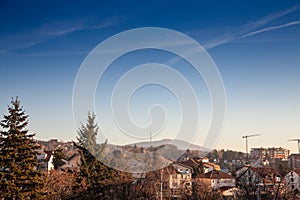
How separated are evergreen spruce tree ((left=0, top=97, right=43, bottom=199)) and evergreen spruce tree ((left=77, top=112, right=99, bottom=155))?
9255mm

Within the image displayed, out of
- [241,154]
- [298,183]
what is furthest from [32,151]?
[241,154]

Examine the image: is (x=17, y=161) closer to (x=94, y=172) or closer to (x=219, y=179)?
(x=94, y=172)

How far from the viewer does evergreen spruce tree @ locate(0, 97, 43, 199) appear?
1151cm

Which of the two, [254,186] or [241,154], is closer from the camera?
[254,186]

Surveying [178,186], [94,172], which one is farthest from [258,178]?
[94,172]

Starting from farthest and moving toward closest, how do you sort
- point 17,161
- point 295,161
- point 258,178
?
point 295,161
point 258,178
point 17,161

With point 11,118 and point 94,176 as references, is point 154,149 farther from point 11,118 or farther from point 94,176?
point 11,118

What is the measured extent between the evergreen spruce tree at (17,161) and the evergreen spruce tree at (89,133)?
30.4ft

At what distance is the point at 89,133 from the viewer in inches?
867

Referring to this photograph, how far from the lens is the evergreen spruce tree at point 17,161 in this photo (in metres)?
11.5

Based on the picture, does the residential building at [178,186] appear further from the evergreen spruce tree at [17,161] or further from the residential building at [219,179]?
the evergreen spruce tree at [17,161]

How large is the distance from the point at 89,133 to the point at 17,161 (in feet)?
33.2

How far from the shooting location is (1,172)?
1161 cm

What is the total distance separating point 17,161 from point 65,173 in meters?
7.24
